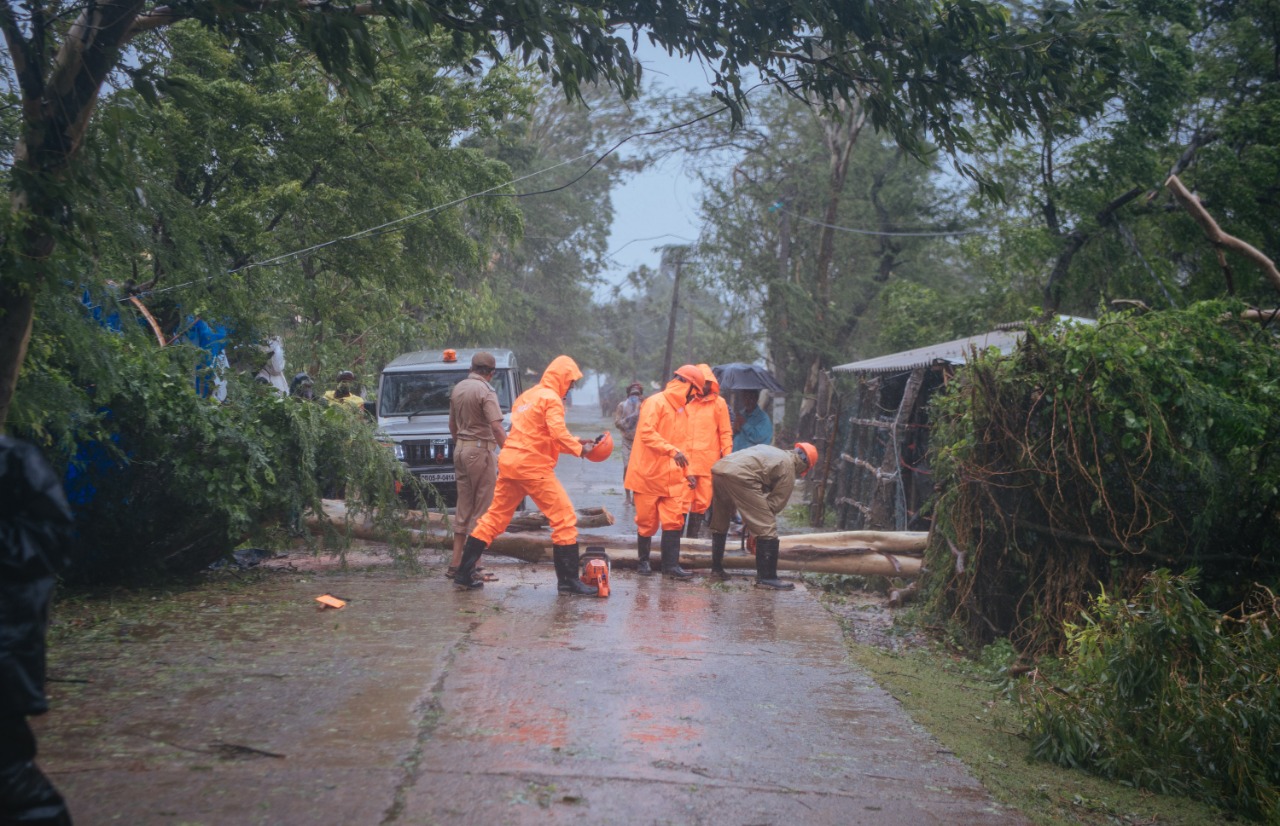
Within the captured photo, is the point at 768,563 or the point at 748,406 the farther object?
the point at 748,406

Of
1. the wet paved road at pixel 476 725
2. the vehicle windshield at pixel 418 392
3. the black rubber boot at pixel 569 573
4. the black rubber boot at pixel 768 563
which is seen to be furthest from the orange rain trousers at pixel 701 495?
the vehicle windshield at pixel 418 392

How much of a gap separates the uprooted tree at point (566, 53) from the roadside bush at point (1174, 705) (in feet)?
10.2

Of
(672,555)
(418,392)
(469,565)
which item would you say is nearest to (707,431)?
(672,555)

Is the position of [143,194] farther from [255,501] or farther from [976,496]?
[976,496]

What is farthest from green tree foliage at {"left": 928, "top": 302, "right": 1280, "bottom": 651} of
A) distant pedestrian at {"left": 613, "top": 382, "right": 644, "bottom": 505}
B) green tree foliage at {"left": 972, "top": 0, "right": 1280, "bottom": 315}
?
distant pedestrian at {"left": 613, "top": 382, "right": 644, "bottom": 505}

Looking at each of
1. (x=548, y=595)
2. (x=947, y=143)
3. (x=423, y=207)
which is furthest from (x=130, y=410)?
(x=423, y=207)

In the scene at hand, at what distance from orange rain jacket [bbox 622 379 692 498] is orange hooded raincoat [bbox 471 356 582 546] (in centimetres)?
124

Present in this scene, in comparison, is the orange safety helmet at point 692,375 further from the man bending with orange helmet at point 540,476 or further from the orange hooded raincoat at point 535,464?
the orange hooded raincoat at point 535,464

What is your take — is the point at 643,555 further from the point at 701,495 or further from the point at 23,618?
the point at 23,618

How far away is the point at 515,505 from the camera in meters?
8.51

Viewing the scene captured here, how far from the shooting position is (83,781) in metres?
3.91

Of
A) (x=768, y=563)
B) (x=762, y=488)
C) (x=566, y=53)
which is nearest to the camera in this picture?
(x=566, y=53)

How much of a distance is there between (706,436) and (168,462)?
15.2 ft

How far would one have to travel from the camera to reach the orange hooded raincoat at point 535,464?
8273 mm
